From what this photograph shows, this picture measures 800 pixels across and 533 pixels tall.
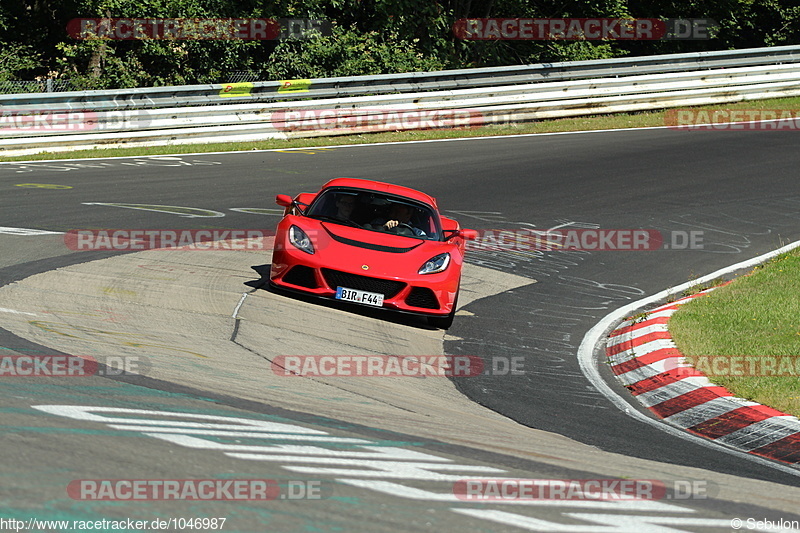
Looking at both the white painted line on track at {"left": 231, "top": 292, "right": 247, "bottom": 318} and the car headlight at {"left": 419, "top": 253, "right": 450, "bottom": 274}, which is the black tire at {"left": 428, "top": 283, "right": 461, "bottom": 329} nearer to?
the car headlight at {"left": 419, "top": 253, "right": 450, "bottom": 274}

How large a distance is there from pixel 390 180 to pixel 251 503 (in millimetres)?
13718

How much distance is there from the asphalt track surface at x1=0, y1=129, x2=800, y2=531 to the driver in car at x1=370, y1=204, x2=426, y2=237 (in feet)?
3.68

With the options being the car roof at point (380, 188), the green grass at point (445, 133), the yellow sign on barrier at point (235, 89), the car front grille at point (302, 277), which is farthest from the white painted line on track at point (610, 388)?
the yellow sign on barrier at point (235, 89)

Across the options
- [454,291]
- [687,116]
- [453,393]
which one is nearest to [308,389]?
[453,393]

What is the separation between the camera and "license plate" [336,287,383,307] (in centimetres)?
951

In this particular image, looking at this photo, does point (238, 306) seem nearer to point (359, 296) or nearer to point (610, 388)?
point (359, 296)

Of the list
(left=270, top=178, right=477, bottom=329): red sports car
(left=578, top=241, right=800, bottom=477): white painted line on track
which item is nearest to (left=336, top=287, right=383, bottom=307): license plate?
(left=270, top=178, right=477, bottom=329): red sports car

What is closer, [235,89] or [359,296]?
[359,296]

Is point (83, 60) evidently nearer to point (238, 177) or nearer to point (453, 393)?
point (238, 177)

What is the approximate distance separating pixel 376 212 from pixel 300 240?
1166mm

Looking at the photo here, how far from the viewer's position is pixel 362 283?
31.4 feet

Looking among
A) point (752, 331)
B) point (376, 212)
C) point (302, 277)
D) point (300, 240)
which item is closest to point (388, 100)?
point (376, 212)

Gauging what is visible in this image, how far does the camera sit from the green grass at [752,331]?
25.8 ft

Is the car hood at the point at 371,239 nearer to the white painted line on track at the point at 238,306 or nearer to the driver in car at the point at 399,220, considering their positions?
the driver in car at the point at 399,220
